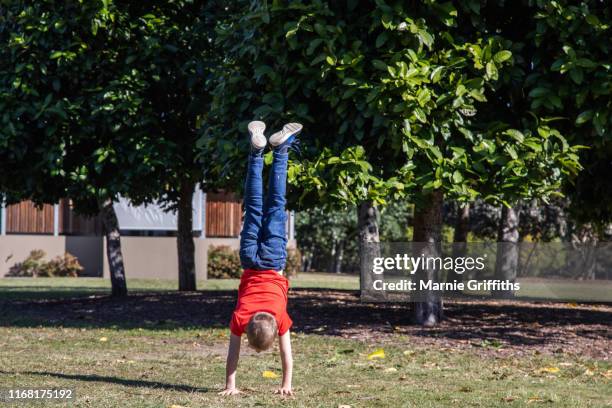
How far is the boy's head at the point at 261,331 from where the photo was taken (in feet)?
21.4

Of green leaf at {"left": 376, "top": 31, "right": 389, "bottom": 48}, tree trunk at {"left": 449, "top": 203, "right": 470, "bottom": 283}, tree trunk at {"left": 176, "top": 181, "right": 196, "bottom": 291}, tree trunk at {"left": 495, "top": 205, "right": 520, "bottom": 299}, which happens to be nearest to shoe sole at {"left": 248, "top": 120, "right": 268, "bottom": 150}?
green leaf at {"left": 376, "top": 31, "right": 389, "bottom": 48}

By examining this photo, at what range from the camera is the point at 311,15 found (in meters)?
10.1

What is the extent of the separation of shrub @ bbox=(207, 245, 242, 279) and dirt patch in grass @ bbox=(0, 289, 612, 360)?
10.8 metres

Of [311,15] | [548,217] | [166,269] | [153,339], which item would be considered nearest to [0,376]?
[153,339]

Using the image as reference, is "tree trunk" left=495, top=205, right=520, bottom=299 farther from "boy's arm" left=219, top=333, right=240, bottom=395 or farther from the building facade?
"boy's arm" left=219, top=333, right=240, bottom=395

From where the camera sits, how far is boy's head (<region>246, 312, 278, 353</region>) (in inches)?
257

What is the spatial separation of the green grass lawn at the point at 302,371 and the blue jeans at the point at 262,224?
1.04 meters

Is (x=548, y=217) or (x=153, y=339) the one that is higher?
(x=548, y=217)

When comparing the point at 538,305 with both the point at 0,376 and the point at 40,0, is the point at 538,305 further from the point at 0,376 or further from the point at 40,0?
the point at 0,376

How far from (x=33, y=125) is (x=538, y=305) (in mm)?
8940

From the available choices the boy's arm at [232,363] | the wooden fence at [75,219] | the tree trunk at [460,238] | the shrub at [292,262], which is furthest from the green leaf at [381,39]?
the shrub at [292,262]

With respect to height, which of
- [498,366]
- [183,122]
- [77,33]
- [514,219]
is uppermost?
[77,33]

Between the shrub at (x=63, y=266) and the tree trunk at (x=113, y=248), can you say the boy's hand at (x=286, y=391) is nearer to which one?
the tree trunk at (x=113, y=248)

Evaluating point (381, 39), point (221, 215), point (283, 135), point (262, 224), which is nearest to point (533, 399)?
point (262, 224)
